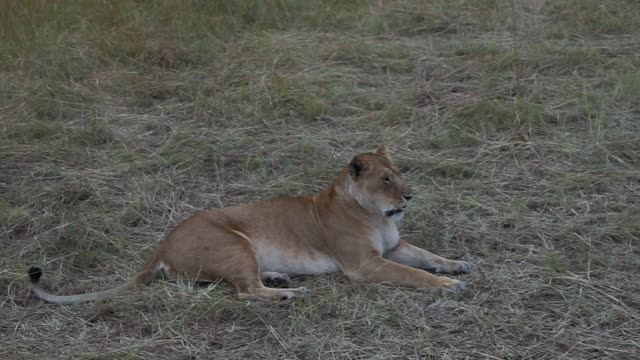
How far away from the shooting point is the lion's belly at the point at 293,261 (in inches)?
189

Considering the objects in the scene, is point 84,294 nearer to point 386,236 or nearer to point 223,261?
point 223,261

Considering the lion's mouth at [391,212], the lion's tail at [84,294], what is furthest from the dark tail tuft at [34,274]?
the lion's mouth at [391,212]

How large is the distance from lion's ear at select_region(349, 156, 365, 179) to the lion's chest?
0.86ft

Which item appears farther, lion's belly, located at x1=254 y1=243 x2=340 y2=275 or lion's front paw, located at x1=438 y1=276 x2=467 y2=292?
lion's belly, located at x1=254 y1=243 x2=340 y2=275

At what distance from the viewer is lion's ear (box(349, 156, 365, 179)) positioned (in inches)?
189

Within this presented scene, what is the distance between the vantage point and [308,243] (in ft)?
15.9

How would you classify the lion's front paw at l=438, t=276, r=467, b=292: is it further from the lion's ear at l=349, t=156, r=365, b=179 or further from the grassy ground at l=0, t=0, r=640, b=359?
the lion's ear at l=349, t=156, r=365, b=179

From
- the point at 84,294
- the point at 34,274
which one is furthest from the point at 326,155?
the point at 34,274

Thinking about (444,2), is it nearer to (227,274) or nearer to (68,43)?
(68,43)

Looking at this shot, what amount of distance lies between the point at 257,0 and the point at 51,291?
14.9 ft

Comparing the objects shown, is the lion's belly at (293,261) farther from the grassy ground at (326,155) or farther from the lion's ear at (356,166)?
the lion's ear at (356,166)

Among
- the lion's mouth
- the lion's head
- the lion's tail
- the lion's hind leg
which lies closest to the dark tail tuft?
the lion's tail

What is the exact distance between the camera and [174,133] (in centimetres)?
657

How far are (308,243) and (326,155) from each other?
140cm
